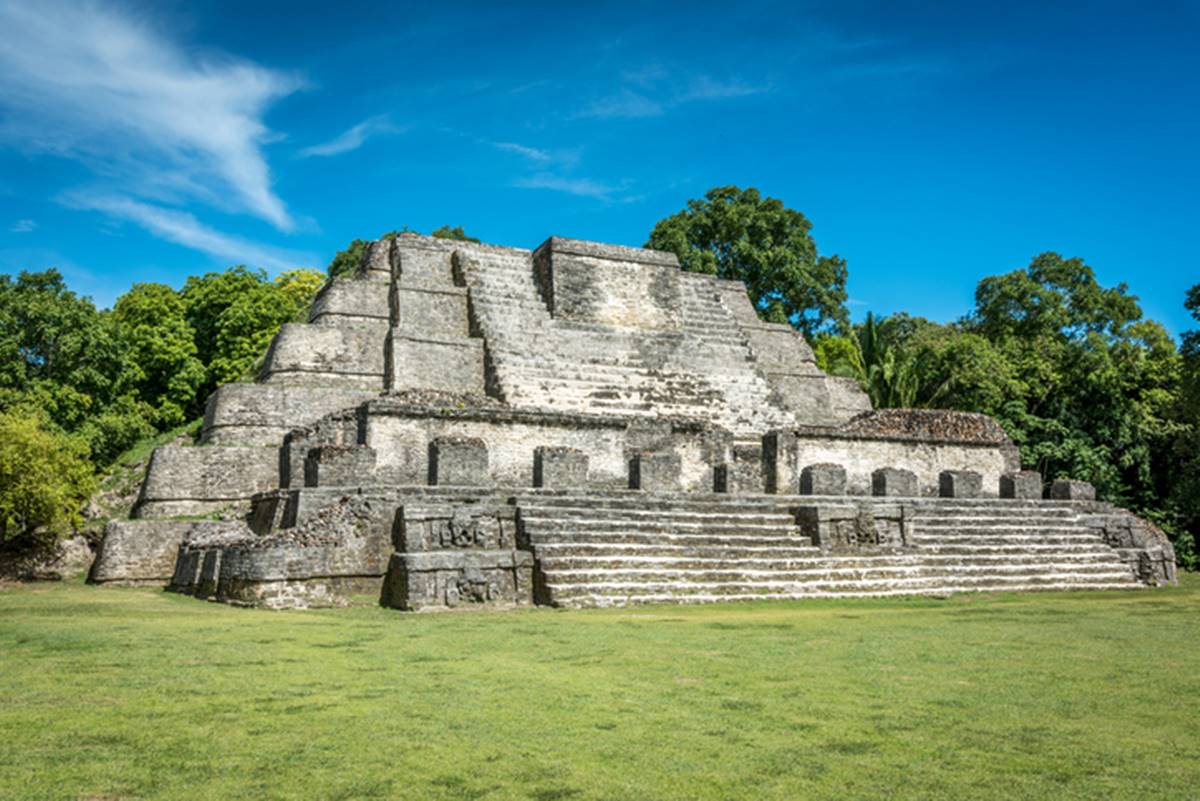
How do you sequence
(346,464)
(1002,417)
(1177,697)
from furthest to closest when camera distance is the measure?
1. (1002,417)
2. (346,464)
3. (1177,697)

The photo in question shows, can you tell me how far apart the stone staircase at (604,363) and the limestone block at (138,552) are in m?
6.11

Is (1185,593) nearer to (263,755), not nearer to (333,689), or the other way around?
(333,689)

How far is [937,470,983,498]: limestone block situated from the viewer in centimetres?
1780

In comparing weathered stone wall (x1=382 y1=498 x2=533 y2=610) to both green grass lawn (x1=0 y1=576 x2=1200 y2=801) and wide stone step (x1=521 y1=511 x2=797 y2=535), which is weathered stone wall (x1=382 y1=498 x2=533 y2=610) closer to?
wide stone step (x1=521 y1=511 x2=797 y2=535)

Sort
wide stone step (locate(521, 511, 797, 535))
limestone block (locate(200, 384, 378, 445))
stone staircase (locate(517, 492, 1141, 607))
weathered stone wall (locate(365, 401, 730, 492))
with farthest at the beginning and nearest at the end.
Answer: limestone block (locate(200, 384, 378, 445))
weathered stone wall (locate(365, 401, 730, 492))
wide stone step (locate(521, 511, 797, 535))
stone staircase (locate(517, 492, 1141, 607))

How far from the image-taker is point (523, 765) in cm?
419

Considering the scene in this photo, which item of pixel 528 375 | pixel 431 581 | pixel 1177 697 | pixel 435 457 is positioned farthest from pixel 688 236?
pixel 1177 697

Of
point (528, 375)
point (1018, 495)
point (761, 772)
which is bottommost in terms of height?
point (761, 772)

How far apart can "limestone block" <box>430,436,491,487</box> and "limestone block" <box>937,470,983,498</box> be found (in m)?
8.48

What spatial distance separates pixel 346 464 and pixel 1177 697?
34.7 ft

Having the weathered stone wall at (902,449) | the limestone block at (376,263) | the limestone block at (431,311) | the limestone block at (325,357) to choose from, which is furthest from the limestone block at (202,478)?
the weathered stone wall at (902,449)

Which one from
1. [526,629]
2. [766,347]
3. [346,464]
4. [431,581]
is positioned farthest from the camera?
[766,347]

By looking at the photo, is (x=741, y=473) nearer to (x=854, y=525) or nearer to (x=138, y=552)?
(x=854, y=525)

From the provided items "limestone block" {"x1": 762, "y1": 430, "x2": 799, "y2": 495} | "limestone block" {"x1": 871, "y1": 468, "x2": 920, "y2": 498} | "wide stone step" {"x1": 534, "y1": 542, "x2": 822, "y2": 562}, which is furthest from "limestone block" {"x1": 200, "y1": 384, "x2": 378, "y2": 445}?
"limestone block" {"x1": 871, "y1": 468, "x2": 920, "y2": 498}
